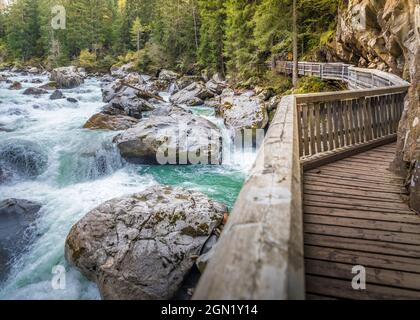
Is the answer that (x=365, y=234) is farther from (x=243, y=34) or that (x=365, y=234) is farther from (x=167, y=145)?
(x=243, y=34)

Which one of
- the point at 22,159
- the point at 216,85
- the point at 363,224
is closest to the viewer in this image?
the point at 363,224

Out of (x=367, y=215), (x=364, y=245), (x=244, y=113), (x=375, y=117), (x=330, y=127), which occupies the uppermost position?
(x=244, y=113)

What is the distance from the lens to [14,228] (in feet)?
25.9

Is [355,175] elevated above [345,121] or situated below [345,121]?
below

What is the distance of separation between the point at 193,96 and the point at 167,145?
13.9 metres

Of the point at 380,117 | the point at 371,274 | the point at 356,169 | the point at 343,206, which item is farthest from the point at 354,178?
the point at 380,117

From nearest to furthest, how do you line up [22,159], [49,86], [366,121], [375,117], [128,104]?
1. [366,121]
2. [375,117]
3. [22,159]
4. [128,104]
5. [49,86]

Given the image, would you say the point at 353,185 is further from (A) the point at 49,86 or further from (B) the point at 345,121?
(A) the point at 49,86

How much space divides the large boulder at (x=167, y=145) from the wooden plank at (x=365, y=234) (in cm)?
922

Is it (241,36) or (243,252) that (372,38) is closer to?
(241,36)

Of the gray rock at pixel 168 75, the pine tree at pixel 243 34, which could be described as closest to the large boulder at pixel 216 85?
the pine tree at pixel 243 34

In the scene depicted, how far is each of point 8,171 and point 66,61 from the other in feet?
171

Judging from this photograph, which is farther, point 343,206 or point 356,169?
point 356,169

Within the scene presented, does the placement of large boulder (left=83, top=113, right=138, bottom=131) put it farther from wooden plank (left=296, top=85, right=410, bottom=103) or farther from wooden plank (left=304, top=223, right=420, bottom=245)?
wooden plank (left=304, top=223, right=420, bottom=245)
